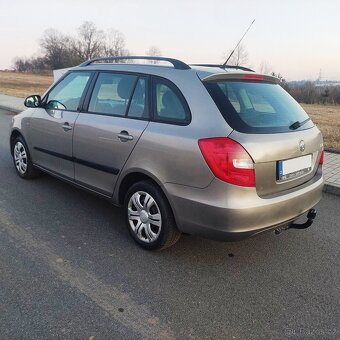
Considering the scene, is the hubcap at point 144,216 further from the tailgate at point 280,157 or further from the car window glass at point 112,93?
the tailgate at point 280,157

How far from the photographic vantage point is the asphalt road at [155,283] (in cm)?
241

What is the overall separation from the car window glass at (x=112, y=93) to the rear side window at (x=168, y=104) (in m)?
0.38

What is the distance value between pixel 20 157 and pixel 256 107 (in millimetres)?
3634

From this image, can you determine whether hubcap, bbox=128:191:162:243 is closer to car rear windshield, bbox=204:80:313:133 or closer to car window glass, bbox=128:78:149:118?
car window glass, bbox=128:78:149:118

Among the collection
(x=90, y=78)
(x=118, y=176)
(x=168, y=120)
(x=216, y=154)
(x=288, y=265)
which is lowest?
(x=288, y=265)

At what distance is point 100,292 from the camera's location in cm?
274

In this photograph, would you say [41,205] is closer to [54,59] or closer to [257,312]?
[257,312]

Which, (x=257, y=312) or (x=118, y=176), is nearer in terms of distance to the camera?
(x=257, y=312)

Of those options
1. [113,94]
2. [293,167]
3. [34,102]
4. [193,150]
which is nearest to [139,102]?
[113,94]

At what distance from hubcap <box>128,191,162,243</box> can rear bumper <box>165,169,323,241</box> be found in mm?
285

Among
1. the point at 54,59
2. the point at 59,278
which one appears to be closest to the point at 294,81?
the point at 59,278

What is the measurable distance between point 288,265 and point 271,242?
17.1 inches

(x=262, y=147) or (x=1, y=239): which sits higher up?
(x=262, y=147)

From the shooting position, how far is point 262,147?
2768 millimetres
